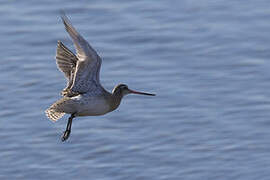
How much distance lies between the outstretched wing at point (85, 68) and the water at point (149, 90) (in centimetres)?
289

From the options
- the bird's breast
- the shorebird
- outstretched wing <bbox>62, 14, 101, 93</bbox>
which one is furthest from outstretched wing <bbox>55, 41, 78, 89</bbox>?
the bird's breast

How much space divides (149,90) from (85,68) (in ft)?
14.6

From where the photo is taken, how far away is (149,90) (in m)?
16.9

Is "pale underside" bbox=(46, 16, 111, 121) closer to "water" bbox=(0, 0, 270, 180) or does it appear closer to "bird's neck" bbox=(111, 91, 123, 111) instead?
"bird's neck" bbox=(111, 91, 123, 111)

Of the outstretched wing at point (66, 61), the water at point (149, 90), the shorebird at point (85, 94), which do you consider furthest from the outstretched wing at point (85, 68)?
the water at point (149, 90)

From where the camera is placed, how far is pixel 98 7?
63.8 ft

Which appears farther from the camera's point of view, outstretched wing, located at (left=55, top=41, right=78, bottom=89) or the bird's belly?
outstretched wing, located at (left=55, top=41, right=78, bottom=89)

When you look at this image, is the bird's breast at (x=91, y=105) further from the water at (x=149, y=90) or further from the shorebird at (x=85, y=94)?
the water at (x=149, y=90)

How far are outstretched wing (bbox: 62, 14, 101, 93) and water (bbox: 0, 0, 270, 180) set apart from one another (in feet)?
9.48

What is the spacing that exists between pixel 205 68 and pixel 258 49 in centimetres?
102

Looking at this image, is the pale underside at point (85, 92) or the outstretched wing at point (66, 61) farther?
the outstretched wing at point (66, 61)

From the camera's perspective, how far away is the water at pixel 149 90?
15.6 m

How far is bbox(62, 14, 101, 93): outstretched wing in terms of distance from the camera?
12.1 metres

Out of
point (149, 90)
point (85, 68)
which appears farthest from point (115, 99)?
point (149, 90)
